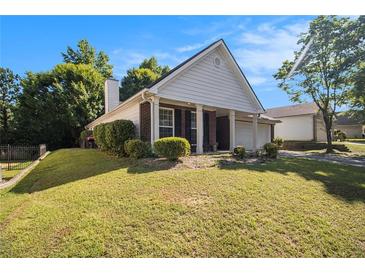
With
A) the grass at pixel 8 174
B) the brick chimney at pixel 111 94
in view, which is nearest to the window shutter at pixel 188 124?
the grass at pixel 8 174

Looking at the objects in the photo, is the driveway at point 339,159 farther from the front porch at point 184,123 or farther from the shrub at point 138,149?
the shrub at point 138,149

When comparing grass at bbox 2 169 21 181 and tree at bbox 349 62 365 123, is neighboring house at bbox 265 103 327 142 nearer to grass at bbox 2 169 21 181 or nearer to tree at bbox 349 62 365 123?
tree at bbox 349 62 365 123

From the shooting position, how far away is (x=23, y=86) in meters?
23.8

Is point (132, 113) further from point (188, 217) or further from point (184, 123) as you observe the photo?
point (188, 217)

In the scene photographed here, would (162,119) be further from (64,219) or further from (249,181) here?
(64,219)

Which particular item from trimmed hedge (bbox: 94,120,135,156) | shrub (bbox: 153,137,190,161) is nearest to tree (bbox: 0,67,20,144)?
trimmed hedge (bbox: 94,120,135,156)

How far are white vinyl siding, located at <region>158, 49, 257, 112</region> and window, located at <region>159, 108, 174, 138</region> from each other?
57.0 inches

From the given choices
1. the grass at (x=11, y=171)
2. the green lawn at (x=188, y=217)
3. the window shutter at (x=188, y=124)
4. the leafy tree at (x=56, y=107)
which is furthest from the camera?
the leafy tree at (x=56, y=107)

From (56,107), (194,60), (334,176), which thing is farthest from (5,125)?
(334,176)

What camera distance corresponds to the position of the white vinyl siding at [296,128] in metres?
25.7

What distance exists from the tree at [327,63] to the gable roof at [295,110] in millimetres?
7835

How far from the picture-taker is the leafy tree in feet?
76.3

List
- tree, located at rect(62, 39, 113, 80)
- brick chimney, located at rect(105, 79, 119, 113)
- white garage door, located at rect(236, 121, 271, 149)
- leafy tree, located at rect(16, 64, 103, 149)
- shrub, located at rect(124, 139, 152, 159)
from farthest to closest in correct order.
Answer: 1. tree, located at rect(62, 39, 113, 80)
2. leafy tree, located at rect(16, 64, 103, 149)
3. brick chimney, located at rect(105, 79, 119, 113)
4. white garage door, located at rect(236, 121, 271, 149)
5. shrub, located at rect(124, 139, 152, 159)
